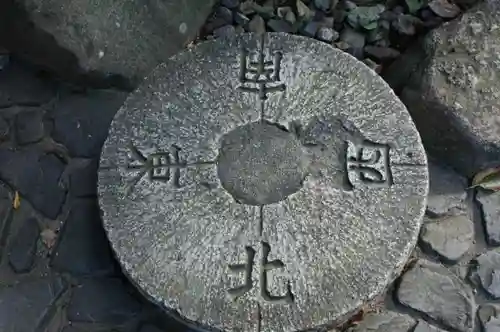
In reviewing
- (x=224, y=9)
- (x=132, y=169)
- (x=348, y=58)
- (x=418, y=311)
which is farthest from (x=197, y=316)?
(x=224, y=9)

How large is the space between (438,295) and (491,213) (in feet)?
1.65

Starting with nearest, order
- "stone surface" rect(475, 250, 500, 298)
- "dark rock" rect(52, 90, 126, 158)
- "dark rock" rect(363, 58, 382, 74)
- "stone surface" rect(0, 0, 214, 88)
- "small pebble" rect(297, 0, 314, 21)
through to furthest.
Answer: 1. "stone surface" rect(475, 250, 500, 298)
2. "stone surface" rect(0, 0, 214, 88)
3. "dark rock" rect(52, 90, 126, 158)
4. "dark rock" rect(363, 58, 382, 74)
5. "small pebble" rect(297, 0, 314, 21)

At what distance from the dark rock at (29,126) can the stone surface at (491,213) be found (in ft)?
6.98

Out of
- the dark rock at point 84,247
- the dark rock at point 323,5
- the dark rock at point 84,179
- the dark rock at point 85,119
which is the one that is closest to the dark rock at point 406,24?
the dark rock at point 323,5

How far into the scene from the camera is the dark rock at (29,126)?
391cm

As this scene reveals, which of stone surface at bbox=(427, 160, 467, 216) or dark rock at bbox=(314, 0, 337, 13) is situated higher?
dark rock at bbox=(314, 0, 337, 13)

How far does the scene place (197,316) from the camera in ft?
10.2

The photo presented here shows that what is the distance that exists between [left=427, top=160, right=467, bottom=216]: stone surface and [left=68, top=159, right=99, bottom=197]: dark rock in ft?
5.15

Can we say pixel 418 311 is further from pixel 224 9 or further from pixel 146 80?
pixel 224 9

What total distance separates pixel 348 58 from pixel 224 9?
3.09ft

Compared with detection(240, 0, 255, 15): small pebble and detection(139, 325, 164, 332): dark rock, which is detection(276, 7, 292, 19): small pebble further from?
detection(139, 325, 164, 332): dark rock

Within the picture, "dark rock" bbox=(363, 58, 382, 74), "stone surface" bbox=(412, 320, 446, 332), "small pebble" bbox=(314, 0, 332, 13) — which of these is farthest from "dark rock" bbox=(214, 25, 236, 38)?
"stone surface" bbox=(412, 320, 446, 332)

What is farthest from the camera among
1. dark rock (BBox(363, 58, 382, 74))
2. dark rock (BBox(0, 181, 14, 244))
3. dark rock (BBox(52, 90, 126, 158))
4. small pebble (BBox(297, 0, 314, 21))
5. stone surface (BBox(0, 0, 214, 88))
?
small pebble (BBox(297, 0, 314, 21))

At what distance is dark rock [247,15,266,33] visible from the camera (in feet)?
14.1
